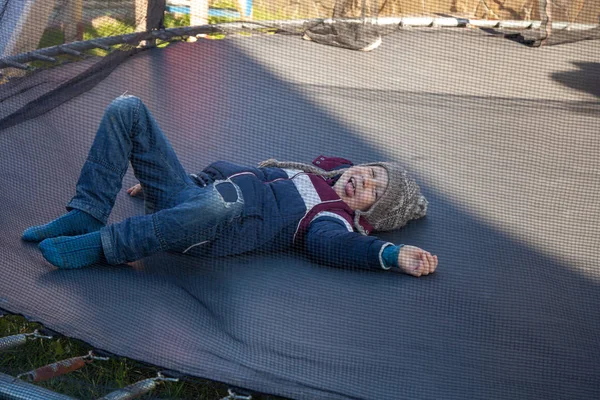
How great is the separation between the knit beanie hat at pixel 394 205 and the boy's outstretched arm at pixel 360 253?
5.3 inches

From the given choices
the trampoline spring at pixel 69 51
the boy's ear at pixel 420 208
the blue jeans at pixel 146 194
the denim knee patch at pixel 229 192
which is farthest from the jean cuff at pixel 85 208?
the trampoline spring at pixel 69 51

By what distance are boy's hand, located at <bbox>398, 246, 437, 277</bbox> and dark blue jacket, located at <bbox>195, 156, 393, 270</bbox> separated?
4 cm

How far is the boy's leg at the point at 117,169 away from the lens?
1.45 meters

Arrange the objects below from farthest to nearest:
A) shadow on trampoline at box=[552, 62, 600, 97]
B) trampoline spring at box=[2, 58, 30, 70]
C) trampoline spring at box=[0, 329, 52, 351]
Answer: shadow on trampoline at box=[552, 62, 600, 97], trampoline spring at box=[2, 58, 30, 70], trampoline spring at box=[0, 329, 52, 351]

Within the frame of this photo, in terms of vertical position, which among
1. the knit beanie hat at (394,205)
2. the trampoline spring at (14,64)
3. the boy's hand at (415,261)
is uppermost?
the trampoline spring at (14,64)

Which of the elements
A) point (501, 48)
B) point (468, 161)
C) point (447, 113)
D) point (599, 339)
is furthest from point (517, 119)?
point (599, 339)

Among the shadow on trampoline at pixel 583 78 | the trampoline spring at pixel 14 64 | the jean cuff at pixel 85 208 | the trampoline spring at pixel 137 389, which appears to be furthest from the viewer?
the shadow on trampoline at pixel 583 78

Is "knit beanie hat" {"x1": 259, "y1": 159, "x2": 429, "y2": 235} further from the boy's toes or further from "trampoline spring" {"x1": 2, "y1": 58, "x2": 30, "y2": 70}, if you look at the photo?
"trampoline spring" {"x1": 2, "y1": 58, "x2": 30, "y2": 70}

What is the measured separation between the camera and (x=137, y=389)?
1.13 m

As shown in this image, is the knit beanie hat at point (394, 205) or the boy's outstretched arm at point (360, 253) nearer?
the boy's outstretched arm at point (360, 253)

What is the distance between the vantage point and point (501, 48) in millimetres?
2965

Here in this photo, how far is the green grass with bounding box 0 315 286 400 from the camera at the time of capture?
1.17 metres

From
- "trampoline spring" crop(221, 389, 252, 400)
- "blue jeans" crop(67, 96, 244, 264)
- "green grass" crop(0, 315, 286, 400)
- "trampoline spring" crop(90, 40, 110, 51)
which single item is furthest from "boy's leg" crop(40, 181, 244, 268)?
"trampoline spring" crop(90, 40, 110, 51)

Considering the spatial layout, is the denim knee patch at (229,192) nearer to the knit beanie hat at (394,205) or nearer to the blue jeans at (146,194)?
the blue jeans at (146,194)
